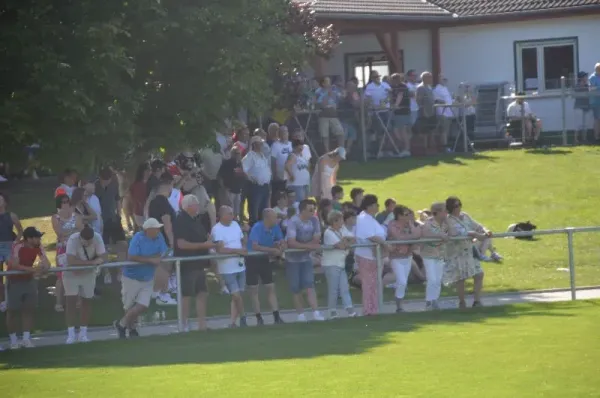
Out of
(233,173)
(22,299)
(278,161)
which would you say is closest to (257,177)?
(233,173)

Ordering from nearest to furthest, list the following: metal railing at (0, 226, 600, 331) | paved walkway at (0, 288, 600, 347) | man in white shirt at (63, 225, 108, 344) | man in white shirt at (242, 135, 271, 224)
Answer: metal railing at (0, 226, 600, 331) < man in white shirt at (63, 225, 108, 344) < paved walkway at (0, 288, 600, 347) < man in white shirt at (242, 135, 271, 224)

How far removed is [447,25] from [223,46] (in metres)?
18.5

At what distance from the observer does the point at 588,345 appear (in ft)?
52.5

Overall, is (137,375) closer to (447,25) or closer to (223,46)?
(223,46)

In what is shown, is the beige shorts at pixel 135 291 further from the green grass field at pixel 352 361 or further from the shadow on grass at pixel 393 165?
the shadow on grass at pixel 393 165

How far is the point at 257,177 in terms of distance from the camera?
80.5 feet

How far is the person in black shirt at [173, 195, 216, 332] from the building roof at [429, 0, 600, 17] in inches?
802

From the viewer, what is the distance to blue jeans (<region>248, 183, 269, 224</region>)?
2459cm

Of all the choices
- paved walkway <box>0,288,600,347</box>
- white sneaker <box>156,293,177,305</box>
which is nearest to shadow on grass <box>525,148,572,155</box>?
paved walkway <box>0,288,600,347</box>

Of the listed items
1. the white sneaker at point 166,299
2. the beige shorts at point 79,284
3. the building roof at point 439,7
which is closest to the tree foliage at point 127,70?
the beige shorts at point 79,284

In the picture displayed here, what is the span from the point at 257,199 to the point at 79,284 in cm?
621

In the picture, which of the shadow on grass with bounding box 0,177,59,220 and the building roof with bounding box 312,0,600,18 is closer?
the shadow on grass with bounding box 0,177,59,220

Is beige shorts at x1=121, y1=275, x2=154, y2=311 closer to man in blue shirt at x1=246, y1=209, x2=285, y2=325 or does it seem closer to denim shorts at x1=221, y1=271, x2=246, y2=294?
denim shorts at x1=221, y1=271, x2=246, y2=294

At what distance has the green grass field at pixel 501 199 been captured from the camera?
21281 mm
